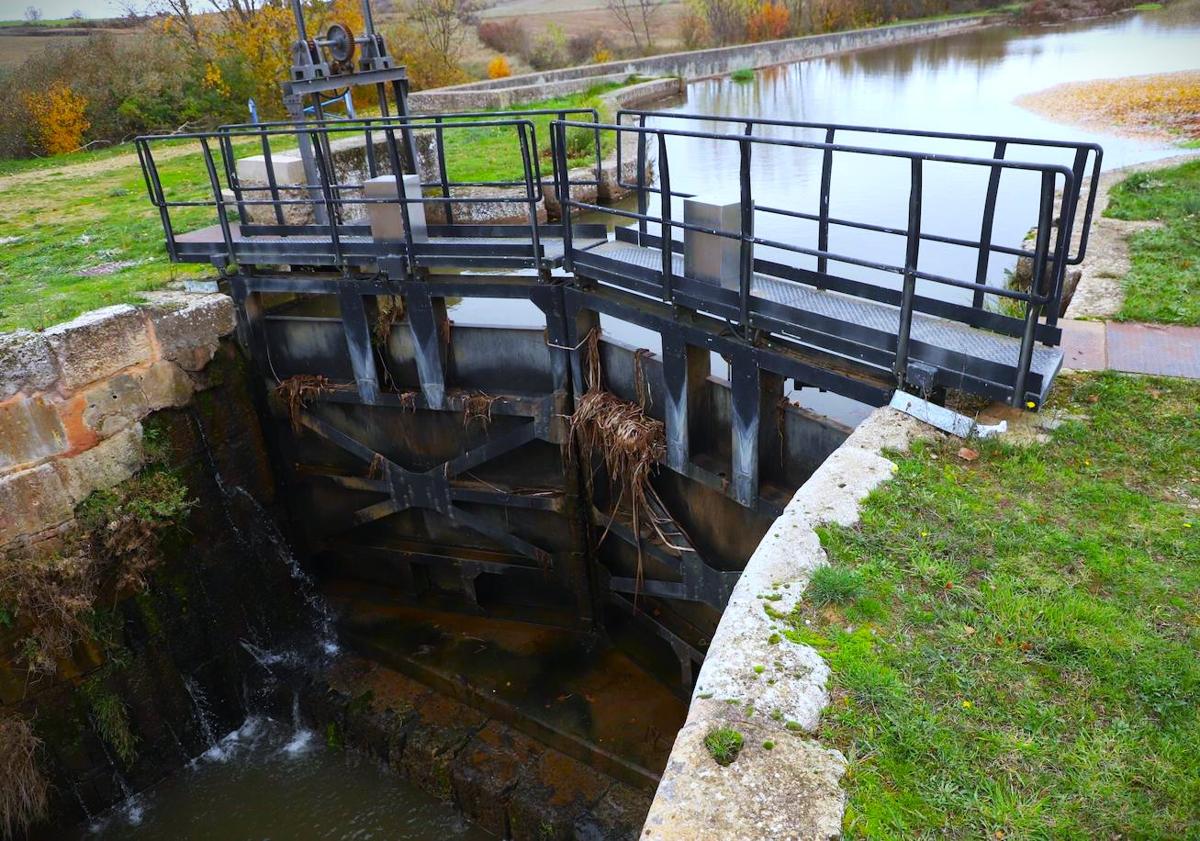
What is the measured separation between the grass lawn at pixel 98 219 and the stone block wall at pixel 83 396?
18.0 inches

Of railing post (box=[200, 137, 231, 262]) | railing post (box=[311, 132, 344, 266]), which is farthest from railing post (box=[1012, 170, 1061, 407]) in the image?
railing post (box=[200, 137, 231, 262])

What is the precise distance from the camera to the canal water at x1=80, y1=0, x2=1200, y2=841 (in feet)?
24.0

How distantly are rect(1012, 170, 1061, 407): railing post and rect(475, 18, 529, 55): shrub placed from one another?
129ft

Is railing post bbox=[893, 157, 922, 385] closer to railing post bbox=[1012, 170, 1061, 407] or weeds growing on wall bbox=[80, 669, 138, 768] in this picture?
railing post bbox=[1012, 170, 1061, 407]

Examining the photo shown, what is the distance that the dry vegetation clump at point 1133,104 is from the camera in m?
17.2

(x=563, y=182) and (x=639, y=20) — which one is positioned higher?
(x=639, y=20)

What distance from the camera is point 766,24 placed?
139 ft

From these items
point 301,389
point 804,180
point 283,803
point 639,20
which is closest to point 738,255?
point 301,389

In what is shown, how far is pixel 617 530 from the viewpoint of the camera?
7.62 metres

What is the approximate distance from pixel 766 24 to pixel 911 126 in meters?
28.7

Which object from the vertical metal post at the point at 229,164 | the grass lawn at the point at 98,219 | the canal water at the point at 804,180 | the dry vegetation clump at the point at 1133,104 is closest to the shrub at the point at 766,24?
the canal water at the point at 804,180

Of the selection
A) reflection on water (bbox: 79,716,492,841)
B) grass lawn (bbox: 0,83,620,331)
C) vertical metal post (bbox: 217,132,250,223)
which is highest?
vertical metal post (bbox: 217,132,250,223)

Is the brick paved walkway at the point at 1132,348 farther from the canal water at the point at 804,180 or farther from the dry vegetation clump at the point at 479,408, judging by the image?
the dry vegetation clump at the point at 479,408

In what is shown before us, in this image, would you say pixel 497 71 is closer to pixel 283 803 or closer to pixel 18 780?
pixel 283 803
